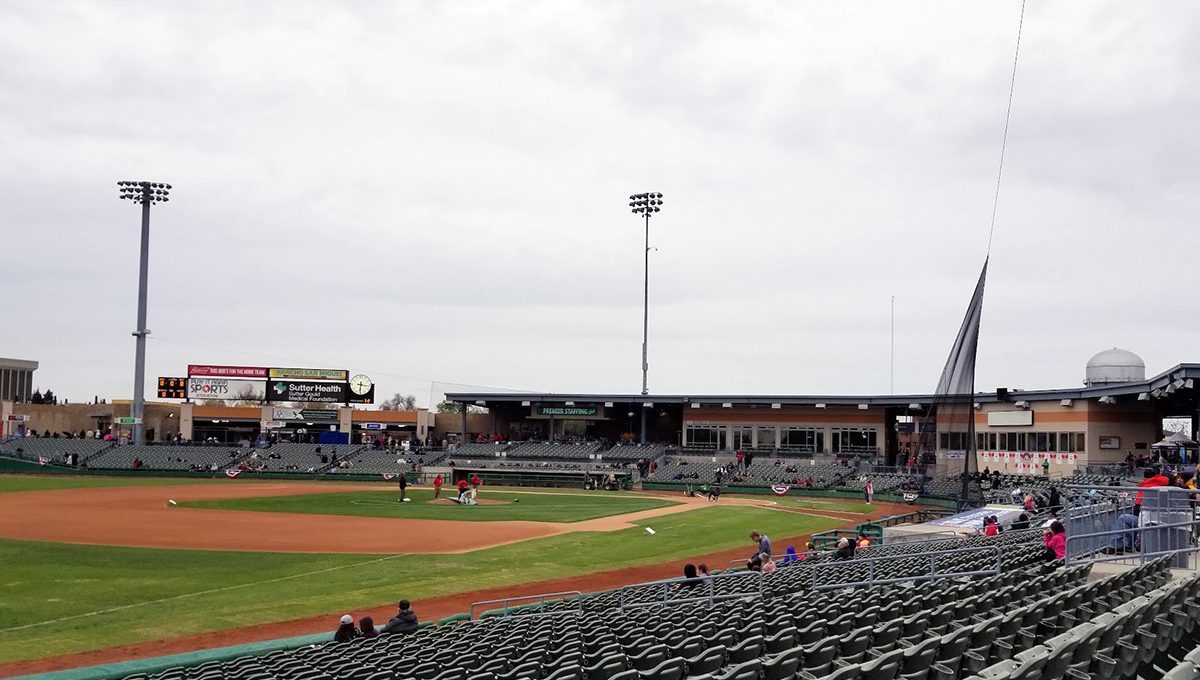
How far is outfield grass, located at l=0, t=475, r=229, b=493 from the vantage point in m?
67.8

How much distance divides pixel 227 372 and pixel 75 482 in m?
25.2

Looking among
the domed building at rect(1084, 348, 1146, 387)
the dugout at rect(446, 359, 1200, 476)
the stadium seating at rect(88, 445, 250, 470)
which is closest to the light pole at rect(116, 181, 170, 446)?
the stadium seating at rect(88, 445, 250, 470)

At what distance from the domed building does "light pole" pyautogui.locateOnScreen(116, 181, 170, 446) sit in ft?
234

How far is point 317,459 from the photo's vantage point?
3406 inches

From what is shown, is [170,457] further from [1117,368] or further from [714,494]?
[1117,368]

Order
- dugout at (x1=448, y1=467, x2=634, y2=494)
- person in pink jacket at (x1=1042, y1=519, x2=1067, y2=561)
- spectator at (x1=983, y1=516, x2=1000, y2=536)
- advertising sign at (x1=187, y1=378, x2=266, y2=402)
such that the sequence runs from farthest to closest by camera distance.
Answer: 1. advertising sign at (x1=187, y1=378, x2=266, y2=402)
2. dugout at (x1=448, y1=467, x2=634, y2=494)
3. spectator at (x1=983, y1=516, x2=1000, y2=536)
4. person in pink jacket at (x1=1042, y1=519, x2=1067, y2=561)

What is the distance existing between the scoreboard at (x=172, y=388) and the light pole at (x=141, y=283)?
5.03m

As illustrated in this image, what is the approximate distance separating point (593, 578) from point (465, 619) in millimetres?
11280

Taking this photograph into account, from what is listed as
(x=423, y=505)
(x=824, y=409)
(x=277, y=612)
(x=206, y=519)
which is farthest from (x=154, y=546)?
(x=824, y=409)

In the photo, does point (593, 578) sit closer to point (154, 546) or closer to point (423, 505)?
point (154, 546)

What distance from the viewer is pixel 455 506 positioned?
5734cm

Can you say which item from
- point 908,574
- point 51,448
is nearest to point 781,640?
point 908,574

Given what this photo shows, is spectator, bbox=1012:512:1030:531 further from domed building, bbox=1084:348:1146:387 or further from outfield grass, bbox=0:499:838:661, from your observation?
domed building, bbox=1084:348:1146:387

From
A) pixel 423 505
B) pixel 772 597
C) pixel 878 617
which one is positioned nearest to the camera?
pixel 878 617
